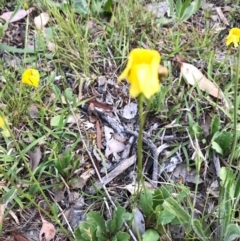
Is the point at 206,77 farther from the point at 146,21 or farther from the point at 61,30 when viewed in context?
the point at 61,30

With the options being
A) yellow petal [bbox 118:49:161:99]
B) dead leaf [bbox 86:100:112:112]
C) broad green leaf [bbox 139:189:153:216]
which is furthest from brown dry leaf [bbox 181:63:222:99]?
yellow petal [bbox 118:49:161:99]

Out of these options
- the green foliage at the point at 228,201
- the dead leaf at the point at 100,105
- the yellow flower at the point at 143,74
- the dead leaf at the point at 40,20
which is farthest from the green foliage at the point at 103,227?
the dead leaf at the point at 40,20

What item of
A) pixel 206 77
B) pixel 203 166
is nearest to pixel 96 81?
pixel 206 77

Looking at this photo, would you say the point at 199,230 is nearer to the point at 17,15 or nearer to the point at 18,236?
the point at 18,236

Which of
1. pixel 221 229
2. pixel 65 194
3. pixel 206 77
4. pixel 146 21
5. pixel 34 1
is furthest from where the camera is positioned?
pixel 34 1

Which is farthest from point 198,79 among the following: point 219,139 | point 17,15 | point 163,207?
point 17,15

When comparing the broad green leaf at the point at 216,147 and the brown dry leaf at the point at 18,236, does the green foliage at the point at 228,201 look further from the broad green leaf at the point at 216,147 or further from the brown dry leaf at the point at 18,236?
the brown dry leaf at the point at 18,236
